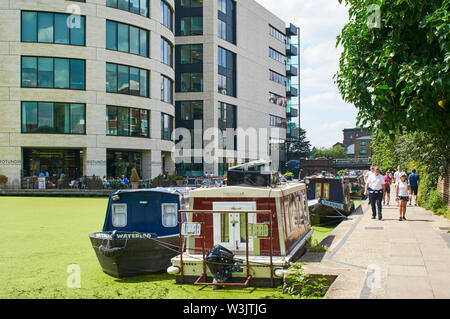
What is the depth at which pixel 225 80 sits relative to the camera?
5819cm

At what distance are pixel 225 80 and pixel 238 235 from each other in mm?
49753

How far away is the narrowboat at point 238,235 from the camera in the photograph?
9148 mm

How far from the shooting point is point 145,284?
10.0 meters

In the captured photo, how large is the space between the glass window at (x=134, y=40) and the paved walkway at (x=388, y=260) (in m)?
31.5

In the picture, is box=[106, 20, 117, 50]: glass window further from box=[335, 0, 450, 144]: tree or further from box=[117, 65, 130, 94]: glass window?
box=[335, 0, 450, 144]: tree

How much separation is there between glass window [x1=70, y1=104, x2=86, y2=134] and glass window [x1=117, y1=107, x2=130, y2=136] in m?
3.12

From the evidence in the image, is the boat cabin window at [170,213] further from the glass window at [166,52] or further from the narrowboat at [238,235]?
the glass window at [166,52]

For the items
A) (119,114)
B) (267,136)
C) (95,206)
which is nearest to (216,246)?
(95,206)

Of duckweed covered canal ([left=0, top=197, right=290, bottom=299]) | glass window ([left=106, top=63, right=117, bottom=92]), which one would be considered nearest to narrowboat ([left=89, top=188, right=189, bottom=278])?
duckweed covered canal ([left=0, top=197, right=290, bottom=299])

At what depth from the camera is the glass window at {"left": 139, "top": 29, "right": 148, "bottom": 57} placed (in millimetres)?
42562

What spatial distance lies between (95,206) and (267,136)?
4802cm

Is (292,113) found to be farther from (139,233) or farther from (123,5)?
(139,233)

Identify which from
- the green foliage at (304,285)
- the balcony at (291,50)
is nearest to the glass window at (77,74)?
the green foliage at (304,285)

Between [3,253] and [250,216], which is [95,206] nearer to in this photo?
[3,253]
